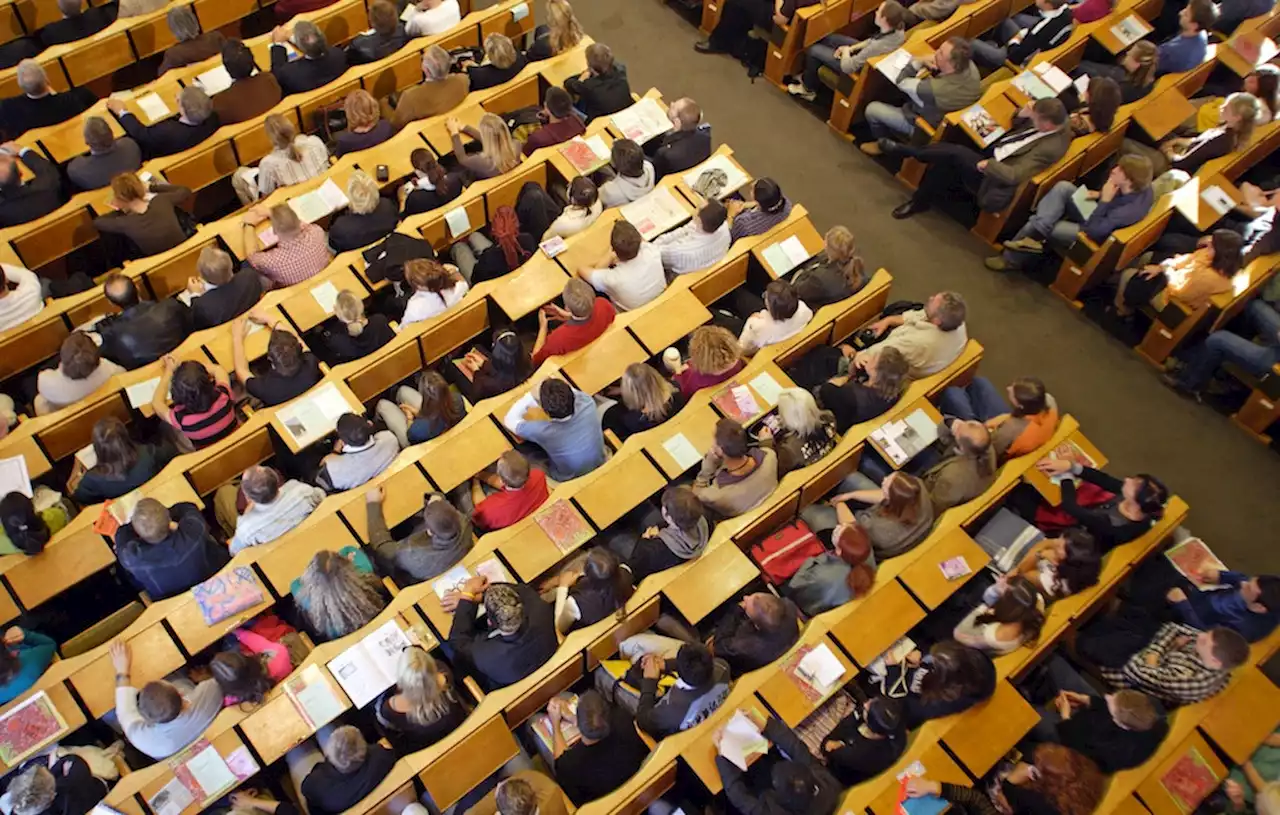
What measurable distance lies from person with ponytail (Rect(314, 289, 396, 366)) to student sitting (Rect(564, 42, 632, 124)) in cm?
227

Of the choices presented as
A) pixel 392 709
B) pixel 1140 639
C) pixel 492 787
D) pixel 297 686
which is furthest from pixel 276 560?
pixel 1140 639

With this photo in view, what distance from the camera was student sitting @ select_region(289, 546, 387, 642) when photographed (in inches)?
210

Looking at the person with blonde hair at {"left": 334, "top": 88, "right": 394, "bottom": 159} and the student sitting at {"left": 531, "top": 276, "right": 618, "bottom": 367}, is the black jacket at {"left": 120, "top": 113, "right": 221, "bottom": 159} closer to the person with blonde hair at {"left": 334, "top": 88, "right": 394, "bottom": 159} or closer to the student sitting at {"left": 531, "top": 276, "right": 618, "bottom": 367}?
the person with blonde hair at {"left": 334, "top": 88, "right": 394, "bottom": 159}

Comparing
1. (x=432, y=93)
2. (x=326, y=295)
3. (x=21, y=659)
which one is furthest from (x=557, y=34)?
(x=21, y=659)

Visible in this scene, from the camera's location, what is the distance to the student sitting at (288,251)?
6742 mm

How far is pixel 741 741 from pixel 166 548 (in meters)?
3.02

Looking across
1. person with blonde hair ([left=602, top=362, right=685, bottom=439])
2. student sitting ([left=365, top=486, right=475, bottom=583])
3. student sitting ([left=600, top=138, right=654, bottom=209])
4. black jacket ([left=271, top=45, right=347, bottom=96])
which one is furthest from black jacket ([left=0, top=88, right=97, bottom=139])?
person with blonde hair ([left=602, top=362, right=685, bottom=439])

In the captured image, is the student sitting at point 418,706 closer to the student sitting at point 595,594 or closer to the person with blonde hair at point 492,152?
the student sitting at point 595,594

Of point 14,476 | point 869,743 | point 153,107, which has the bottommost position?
point 869,743

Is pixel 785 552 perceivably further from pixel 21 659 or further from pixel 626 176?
pixel 21 659

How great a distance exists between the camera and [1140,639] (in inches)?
223

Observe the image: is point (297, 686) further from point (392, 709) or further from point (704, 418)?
point (704, 418)

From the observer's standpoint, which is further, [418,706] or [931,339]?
[931,339]

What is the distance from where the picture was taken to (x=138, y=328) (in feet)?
20.7
